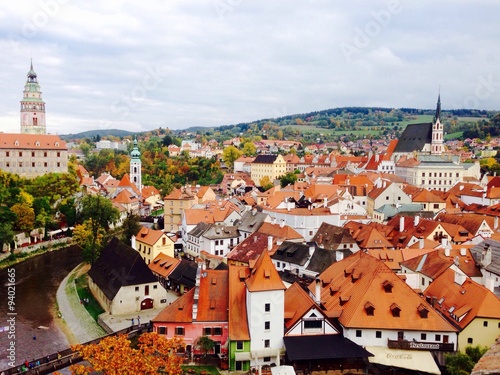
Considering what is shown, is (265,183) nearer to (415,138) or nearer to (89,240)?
(415,138)

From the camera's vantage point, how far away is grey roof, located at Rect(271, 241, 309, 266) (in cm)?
3897

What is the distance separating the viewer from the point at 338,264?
3231 centimetres

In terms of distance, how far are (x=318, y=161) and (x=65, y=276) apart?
7985 cm

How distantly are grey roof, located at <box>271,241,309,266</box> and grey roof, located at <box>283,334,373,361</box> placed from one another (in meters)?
13.1

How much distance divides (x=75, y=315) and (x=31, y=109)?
7911 cm

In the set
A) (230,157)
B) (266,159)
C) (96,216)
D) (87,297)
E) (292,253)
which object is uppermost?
(230,157)

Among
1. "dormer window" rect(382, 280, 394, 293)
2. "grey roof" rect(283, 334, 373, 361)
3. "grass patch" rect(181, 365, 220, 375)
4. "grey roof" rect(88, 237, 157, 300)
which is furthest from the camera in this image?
"grey roof" rect(88, 237, 157, 300)

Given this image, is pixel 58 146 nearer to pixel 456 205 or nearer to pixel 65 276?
pixel 65 276

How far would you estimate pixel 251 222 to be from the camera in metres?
51.7

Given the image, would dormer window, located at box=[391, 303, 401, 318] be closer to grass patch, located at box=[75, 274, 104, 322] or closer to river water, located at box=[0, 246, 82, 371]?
river water, located at box=[0, 246, 82, 371]

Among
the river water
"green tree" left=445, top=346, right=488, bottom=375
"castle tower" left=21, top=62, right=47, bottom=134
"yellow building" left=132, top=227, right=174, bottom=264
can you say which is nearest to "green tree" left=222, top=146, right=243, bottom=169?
"castle tower" left=21, top=62, right=47, bottom=134

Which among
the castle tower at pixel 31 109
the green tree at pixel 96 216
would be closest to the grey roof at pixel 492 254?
the green tree at pixel 96 216

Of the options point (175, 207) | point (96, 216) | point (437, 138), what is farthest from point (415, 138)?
point (96, 216)

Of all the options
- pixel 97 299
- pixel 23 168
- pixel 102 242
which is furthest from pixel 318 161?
pixel 97 299
